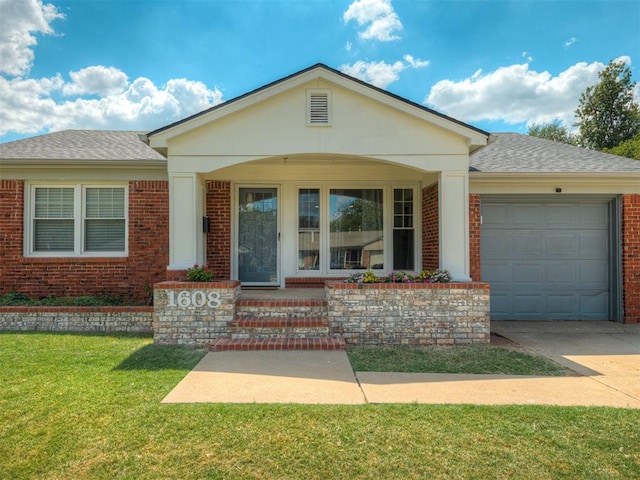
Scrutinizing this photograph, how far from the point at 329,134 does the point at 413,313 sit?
336 centimetres

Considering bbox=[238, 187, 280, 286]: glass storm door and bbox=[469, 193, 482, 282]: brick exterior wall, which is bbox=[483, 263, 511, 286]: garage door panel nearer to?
bbox=[469, 193, 482, 282]: brick exterior wall

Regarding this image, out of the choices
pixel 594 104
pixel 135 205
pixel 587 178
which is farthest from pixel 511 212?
pixel 594 104

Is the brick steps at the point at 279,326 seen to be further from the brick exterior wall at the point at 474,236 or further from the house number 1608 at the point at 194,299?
the brick exterior wall at the point at 474,236

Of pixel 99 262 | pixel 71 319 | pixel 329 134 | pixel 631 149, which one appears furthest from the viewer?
pixel 631 149

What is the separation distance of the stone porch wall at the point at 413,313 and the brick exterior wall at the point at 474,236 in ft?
6.87

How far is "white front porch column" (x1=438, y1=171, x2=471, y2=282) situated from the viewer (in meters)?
6.43

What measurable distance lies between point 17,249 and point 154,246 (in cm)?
282

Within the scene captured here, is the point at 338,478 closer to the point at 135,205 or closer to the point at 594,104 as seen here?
the point at 135,205

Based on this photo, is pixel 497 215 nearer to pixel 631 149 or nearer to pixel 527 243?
pixel 527 243

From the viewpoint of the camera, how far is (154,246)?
309 inches

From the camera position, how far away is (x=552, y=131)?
34.4 meters

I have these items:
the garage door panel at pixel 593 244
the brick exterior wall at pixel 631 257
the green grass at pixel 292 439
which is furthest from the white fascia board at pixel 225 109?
the brick exterior wall at pixel 631 257

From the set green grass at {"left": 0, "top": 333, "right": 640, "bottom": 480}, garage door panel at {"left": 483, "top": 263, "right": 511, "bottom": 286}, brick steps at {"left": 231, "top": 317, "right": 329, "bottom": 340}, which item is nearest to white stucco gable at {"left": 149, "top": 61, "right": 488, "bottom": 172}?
brick steps at {"left": 231, "top": 317, "right": 329, "bottom": 340}

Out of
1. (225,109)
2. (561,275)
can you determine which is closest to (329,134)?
(225,109)
